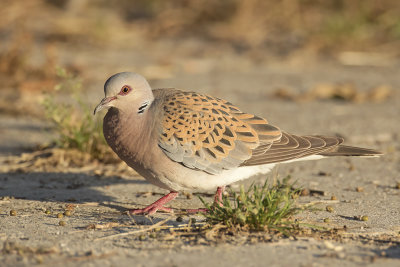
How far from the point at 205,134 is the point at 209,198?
89 centimetres

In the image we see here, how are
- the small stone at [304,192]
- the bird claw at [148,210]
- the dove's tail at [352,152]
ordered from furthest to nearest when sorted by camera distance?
the small stone at [304,192] < the dove's tail at [352,152] < the bird claw at [148,210]

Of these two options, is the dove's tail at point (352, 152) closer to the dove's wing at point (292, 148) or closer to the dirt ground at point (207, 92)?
the dove's wing at point (292, 148)

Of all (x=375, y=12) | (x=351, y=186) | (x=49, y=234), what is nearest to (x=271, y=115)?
(x=351, y=186)

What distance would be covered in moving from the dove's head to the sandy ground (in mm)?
842

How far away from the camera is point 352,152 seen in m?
4.82

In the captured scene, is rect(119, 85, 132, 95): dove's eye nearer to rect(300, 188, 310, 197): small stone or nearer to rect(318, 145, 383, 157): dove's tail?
rect(318, 145, 383, 157): dove's tail

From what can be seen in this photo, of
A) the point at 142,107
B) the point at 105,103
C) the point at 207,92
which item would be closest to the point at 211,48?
the point at 207,92

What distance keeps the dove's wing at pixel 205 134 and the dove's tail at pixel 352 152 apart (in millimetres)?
503

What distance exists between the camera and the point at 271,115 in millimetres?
8227

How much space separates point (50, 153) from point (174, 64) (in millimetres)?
4811

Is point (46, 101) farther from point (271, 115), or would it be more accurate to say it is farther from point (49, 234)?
point (271, 115)

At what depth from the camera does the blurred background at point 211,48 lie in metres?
9.27

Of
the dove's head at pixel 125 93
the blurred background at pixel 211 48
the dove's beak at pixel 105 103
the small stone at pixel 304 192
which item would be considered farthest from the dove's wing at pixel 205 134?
the blurred background at pixel 211 48

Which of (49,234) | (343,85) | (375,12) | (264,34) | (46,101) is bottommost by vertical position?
(49,234)
